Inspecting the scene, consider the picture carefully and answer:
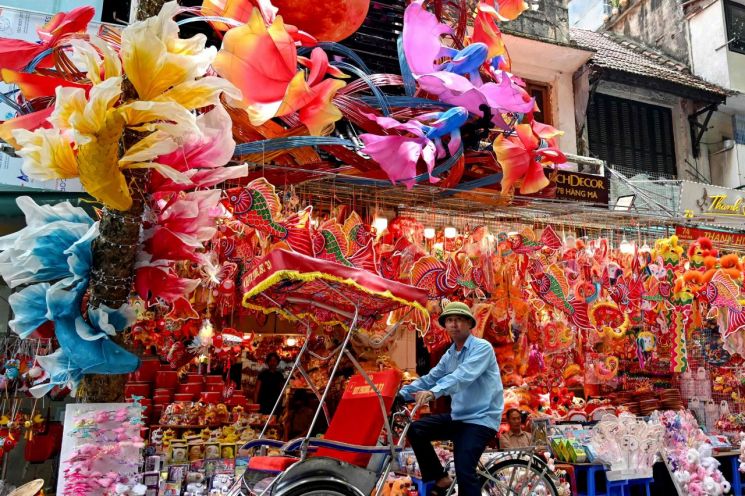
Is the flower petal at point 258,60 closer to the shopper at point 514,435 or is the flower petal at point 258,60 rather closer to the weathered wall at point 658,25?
the shopper at point 514,435

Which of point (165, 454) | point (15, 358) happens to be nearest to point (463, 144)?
point (165, 454)

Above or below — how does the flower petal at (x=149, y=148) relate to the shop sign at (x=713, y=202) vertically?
below

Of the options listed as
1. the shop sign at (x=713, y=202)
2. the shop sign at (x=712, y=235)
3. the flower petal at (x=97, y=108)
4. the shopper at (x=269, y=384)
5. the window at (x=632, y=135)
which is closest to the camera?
the flower petal at (x=97, y=108)

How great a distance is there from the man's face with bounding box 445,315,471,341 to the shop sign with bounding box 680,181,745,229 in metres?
7.19

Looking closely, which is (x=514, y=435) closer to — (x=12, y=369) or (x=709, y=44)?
(x=12, y=369)

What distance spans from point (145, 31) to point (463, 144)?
130 inches

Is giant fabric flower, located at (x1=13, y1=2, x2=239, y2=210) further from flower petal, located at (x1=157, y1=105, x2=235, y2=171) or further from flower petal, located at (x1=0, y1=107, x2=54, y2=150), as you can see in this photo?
flower petal, located at (x1=0, y1=107, x2=54, y2=150)

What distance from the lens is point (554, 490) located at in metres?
4.58

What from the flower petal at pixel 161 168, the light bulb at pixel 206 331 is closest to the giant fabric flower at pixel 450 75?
the flower petal at pixel 161 168

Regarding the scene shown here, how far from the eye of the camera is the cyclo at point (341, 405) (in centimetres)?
326

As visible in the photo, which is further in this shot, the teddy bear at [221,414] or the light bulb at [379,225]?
the teddy bear at [221,414]

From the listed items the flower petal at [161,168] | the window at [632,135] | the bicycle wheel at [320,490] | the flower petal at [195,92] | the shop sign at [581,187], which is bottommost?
the bicycle wheel at [320,490]

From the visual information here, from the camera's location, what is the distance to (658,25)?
45.6 feet

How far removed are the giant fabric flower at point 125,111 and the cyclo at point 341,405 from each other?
3.38 feet
